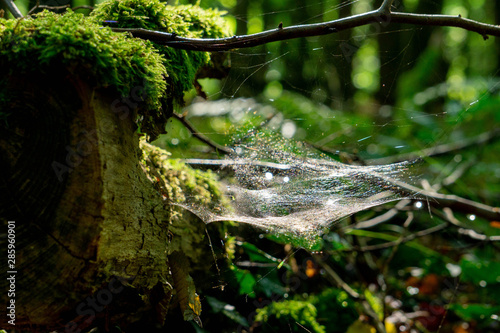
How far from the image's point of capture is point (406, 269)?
14.2 ft

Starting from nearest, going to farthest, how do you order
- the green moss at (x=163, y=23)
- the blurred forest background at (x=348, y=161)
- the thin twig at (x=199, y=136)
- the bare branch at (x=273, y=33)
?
the bare branch at (x=273, y=33), the green moss at (x=163, y=23), the blurred forest background at (x=348, y=161), the thin twig at (x=199, y=136)

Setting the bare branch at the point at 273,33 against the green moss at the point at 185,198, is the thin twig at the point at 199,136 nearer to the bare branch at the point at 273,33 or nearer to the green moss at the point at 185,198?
the green moss at the point at 185,198

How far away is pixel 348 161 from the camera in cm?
347

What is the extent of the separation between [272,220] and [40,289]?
46.8 inches

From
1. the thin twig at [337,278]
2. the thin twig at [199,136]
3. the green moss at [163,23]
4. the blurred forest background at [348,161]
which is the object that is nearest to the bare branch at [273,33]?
the green moss at [163,23]

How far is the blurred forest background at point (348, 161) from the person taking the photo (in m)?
2.24

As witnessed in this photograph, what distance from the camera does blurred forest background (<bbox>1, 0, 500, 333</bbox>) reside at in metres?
2.24

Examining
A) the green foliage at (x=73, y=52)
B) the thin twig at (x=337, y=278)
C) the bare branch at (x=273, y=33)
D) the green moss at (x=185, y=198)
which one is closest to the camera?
the green foliage at (x=73, y=52)

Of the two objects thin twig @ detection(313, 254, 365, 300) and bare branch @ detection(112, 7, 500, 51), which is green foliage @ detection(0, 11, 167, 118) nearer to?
bare branch @ detection(112, 7, 500, 51)

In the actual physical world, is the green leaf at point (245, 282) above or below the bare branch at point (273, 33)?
below

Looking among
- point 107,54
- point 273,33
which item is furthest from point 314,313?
point 107,54

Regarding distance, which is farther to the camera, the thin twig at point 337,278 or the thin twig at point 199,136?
the thin twig at point 337,278

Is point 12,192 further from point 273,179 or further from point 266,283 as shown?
point 266,283

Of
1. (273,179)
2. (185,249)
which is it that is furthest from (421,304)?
(185,249)
